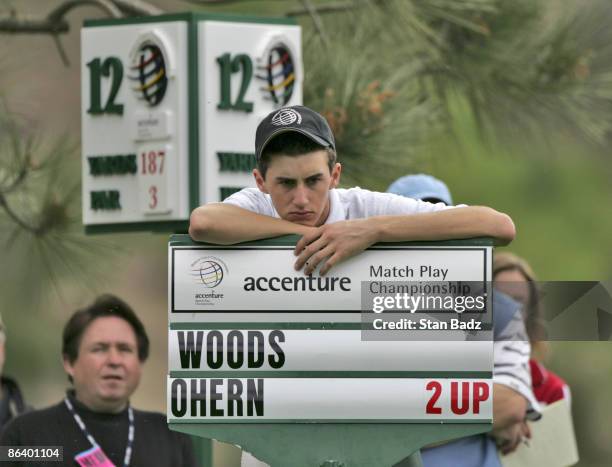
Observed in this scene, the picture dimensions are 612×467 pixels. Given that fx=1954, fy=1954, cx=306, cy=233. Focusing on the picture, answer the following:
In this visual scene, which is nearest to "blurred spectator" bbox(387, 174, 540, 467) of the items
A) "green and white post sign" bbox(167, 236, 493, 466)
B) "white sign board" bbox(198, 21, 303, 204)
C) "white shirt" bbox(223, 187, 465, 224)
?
"white shirt" bbox(223, 187, 465, 224)

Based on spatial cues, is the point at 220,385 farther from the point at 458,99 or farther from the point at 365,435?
the point at 458,99

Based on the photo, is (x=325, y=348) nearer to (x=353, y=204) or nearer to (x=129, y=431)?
(x=353, y=204)

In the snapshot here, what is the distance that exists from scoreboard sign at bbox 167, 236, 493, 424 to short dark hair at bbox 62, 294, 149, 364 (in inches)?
72.7

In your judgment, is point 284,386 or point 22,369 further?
point 22,369

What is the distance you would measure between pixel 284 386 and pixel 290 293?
22cm

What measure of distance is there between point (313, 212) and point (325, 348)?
39 centimetres

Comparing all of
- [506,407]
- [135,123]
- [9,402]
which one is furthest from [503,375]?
[135,123]

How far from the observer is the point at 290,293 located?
15.2 ft

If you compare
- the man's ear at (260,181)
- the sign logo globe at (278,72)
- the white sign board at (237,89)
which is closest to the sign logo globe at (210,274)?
the man's ear at (260,181)

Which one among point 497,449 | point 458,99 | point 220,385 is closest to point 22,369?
point 458,99

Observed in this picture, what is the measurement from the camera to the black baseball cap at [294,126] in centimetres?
477

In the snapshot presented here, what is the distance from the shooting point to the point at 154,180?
7484 millimetres

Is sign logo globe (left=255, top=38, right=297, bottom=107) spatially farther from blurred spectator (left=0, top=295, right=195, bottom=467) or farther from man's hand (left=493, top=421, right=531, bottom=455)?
man's hand (left=493, top=421, right=531, bottom=455)

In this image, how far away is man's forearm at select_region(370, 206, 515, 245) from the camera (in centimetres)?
464
